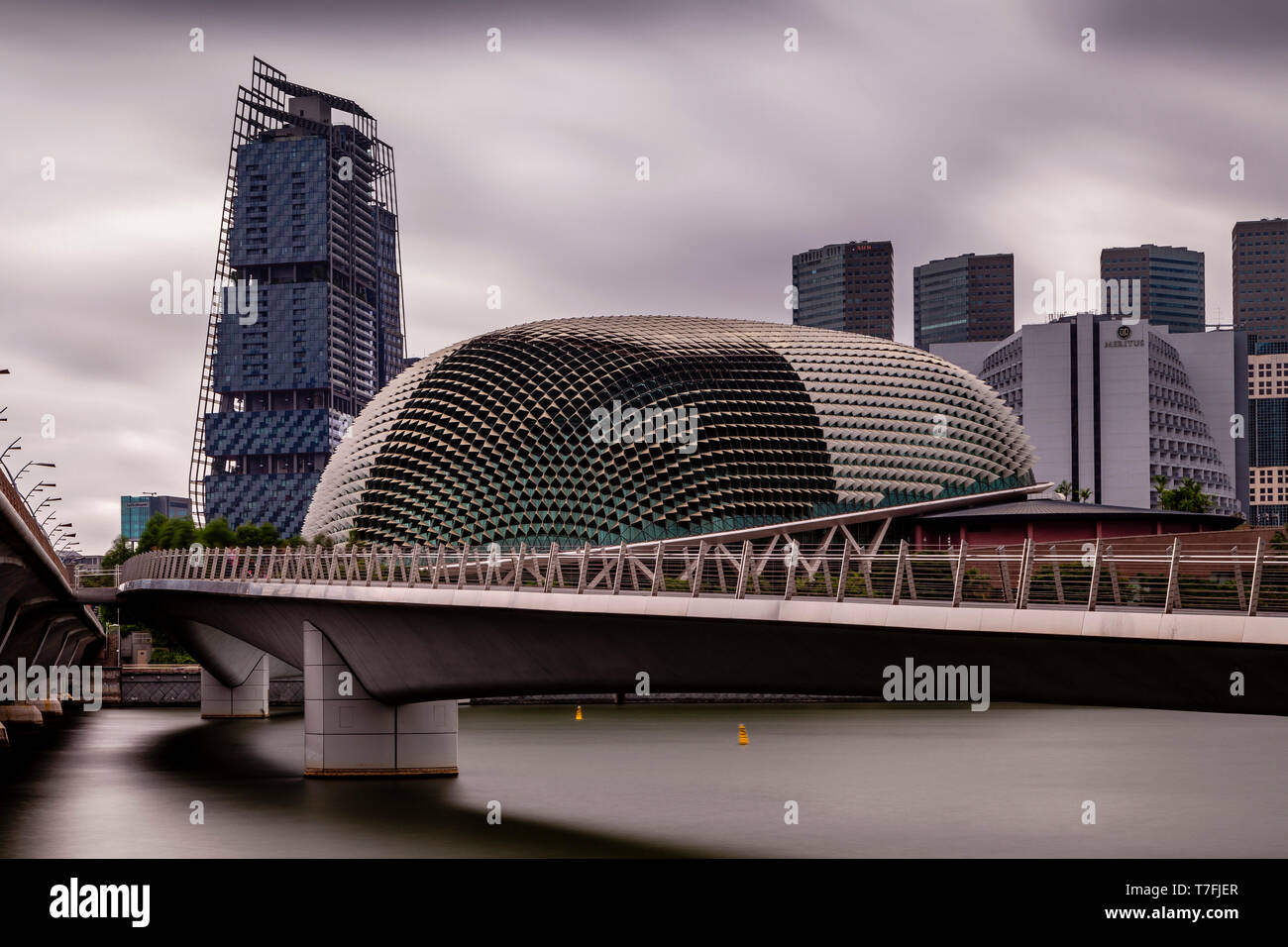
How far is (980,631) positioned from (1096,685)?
196cm

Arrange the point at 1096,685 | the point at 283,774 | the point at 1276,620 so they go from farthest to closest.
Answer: the point at 283,774 < the point at 1096,685 < the point at 1276,620

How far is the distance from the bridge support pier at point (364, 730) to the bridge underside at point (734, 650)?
73 centimetres

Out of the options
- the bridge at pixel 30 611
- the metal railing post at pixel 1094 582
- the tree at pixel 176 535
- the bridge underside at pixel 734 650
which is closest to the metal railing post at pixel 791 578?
the bridge underside at pixel 734 650

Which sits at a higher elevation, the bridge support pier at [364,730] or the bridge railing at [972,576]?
the bridge railing at [972,576]

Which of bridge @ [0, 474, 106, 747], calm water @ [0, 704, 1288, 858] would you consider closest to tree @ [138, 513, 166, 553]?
bridge @ [0, 474, 106, 747]

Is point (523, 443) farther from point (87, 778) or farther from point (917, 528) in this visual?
point (87, 778)

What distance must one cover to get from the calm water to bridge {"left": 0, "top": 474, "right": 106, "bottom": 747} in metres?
7.69

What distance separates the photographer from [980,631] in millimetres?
26484

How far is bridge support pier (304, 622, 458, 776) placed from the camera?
186 feet

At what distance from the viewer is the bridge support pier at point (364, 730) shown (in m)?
56.8

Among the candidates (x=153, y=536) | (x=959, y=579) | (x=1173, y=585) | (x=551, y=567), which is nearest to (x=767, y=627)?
(x=959, y=579)
